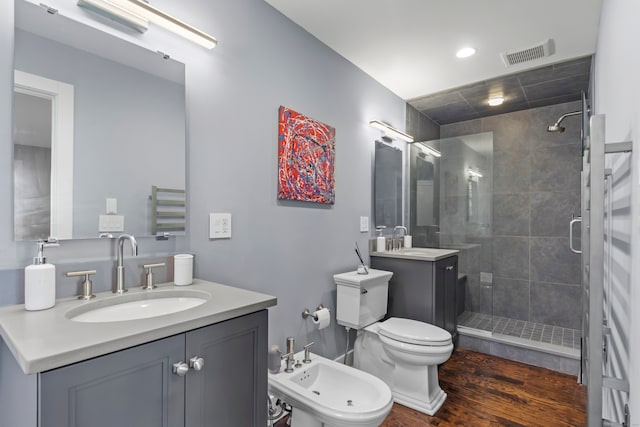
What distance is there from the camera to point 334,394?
Answer: 1760 millimetres

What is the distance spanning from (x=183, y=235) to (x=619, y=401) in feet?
5.71

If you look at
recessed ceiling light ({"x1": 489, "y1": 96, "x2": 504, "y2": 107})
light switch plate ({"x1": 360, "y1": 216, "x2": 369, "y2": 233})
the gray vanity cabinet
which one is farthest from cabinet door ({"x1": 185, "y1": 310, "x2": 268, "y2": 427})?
recessed ceiling light ({"x1": 489, "y1": 96, "x2": 504, "y2": 107})

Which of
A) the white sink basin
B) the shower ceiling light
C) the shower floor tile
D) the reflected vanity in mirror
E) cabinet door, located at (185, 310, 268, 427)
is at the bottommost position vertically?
the shower floor tile

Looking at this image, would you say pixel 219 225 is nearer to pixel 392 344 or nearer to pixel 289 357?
pixel 289 357

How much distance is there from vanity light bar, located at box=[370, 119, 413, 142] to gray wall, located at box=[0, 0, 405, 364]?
275 mm

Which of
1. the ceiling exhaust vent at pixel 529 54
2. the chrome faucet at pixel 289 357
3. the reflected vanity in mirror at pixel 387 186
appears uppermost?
the ceiling exhaust vent at pixel 529 54

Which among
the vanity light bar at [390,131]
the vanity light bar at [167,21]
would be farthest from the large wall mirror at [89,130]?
the vanity light bar at [390,131]

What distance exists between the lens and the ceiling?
76.5 inches

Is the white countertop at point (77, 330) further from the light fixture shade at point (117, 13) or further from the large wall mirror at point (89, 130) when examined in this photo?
the light fixture shade at point (117, 13)

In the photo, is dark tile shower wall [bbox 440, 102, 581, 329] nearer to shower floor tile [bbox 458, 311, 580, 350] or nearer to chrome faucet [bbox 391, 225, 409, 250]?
shower floor tile [bbox 458, 311, 580, 350]

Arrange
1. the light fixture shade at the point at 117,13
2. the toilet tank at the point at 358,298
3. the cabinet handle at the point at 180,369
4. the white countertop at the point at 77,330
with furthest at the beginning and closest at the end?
the toilet tank at the point at 358,298, the light fixture shade at the point at 117,13, the cabinet handle at the point at 180,369, the white countertop at the point at 77,330

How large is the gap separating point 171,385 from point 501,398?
2.25 m

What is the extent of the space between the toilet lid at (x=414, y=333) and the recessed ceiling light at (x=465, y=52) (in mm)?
2011

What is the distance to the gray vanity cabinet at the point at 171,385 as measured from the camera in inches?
28.4
